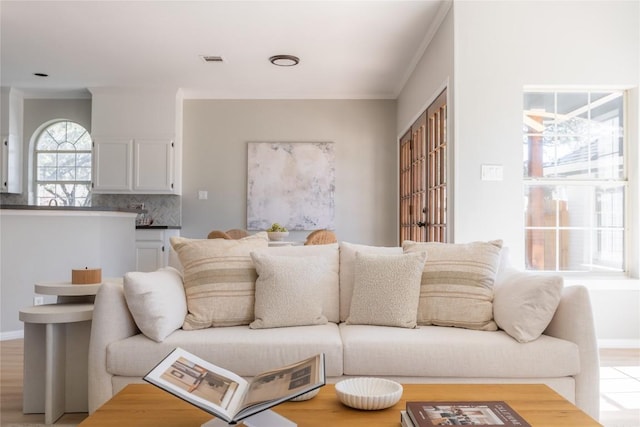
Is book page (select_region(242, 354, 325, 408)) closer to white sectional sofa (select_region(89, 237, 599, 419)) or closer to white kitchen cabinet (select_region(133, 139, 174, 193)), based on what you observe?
white sectional sofa (select_region(89, 237, 599, 419))

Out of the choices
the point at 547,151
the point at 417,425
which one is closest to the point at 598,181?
the point at 547,151

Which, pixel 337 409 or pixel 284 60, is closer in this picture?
pixel 337 409

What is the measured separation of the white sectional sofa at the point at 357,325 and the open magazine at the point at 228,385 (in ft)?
2.41

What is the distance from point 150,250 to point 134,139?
58.2 inches

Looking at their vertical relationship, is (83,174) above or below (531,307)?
above

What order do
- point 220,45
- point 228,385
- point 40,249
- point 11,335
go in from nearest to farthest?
1. point 228,385
2. point 11,335
3. point 40,249
4. point 220,45

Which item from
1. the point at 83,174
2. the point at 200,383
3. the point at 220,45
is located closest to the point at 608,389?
the point at 200,383

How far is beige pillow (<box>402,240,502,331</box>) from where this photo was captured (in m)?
2.42

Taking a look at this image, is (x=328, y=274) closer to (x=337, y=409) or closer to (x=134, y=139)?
(x=337, y=409)

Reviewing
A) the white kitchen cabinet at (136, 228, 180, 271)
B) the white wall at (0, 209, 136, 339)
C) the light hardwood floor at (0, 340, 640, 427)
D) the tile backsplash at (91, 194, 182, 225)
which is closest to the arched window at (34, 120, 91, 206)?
the tile backsplash at (91, 194, 182, 225)

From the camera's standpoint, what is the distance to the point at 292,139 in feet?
22.5

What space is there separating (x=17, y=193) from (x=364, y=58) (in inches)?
203

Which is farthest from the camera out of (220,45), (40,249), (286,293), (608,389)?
(220,45)

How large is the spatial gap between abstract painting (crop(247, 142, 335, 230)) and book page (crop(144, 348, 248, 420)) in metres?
5.33
